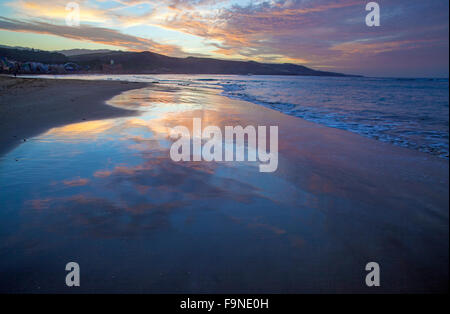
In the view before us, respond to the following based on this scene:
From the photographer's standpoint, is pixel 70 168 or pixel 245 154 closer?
pixel 70 168

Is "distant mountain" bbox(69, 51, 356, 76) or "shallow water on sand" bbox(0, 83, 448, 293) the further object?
"distant mountain" bbox(69, 51, 356, 76)

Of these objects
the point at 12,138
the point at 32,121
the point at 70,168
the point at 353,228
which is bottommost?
the point at 353,228

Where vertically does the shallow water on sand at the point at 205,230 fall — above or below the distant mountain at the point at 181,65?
below

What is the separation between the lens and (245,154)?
17.9ft

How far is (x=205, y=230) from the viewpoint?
9.00 ft

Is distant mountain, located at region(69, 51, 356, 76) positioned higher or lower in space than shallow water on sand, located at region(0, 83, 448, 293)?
higher

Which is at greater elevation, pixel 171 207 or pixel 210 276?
pixel 171 207

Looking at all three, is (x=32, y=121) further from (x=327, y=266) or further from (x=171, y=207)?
(x=327, y=266)

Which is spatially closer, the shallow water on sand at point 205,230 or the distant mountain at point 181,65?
the shallow water on sand at point 205,230

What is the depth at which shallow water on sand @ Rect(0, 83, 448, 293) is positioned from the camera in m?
2.09

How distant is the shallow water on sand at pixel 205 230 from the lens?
6.84 ft

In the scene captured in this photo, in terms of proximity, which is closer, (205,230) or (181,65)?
(205,230)
